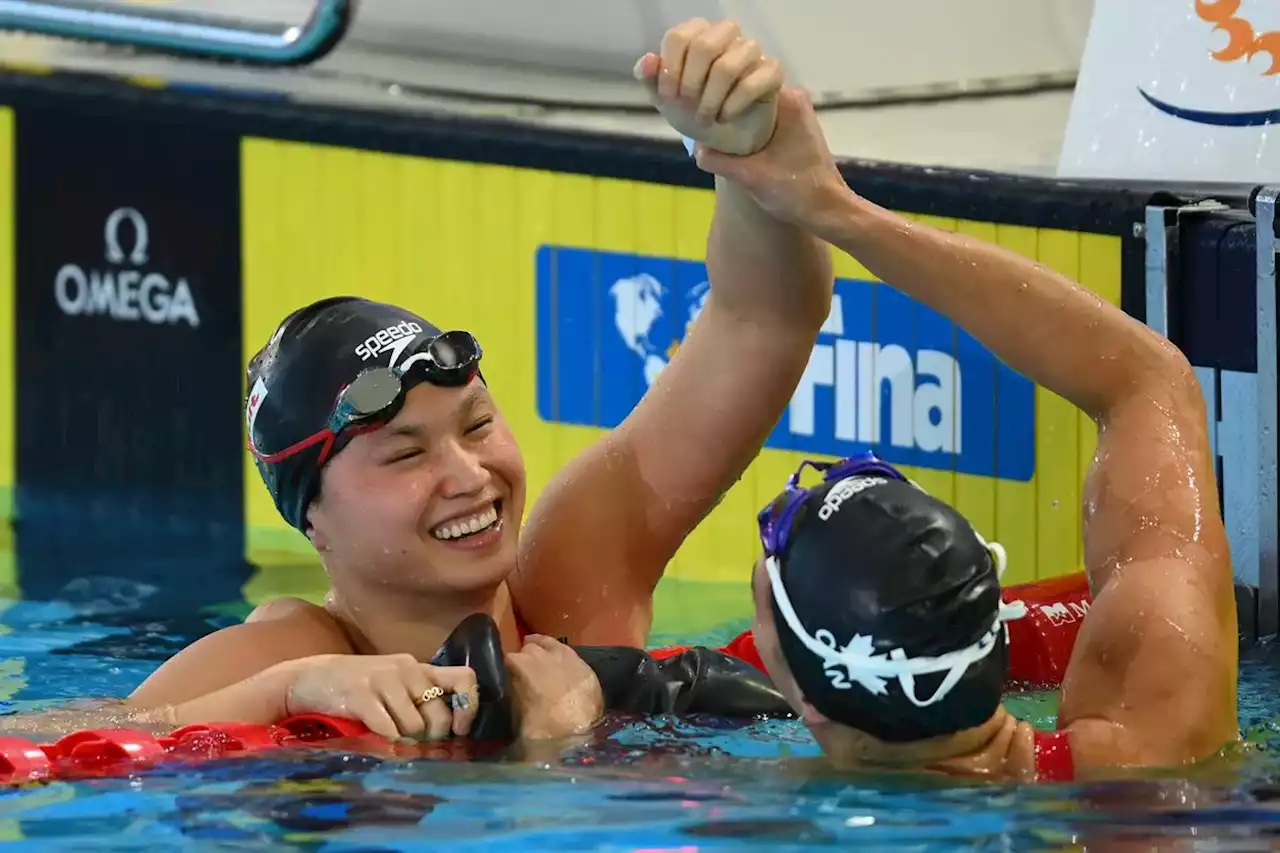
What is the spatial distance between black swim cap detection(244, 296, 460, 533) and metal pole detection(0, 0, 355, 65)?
3656 mm

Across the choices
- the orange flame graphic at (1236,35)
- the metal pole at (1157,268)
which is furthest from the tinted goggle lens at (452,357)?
the orange flame graphic at (1236,35)

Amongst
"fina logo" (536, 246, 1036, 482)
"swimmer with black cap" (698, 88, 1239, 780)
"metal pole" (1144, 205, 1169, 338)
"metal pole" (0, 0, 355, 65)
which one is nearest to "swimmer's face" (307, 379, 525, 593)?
"swimmer with black cap" (698, 88, 1239, 780)

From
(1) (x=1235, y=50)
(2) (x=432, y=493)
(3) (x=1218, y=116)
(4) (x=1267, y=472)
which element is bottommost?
(4) (x=1267, y=472)

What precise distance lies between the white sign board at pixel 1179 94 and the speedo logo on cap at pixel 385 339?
2.05 meters

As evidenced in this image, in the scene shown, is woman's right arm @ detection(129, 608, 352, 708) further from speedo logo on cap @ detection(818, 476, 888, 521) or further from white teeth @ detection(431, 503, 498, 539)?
speedo logo on cap @ detection(818, 476, 888, 521)

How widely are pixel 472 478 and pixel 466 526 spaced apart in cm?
7

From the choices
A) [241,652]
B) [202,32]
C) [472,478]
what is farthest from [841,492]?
[202,32]

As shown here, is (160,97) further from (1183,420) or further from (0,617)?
(1183,420)

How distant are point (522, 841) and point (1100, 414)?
99 cm

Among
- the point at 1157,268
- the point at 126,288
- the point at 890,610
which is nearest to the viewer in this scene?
the point at 890,610

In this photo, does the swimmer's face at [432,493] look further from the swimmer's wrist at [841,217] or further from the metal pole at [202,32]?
the metal pole at [202,32]

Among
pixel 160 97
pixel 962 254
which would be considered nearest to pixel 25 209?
pixel 160 97

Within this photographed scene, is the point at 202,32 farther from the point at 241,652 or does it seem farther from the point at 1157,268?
the point at 241,652

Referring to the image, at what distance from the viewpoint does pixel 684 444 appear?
3.55 meters
